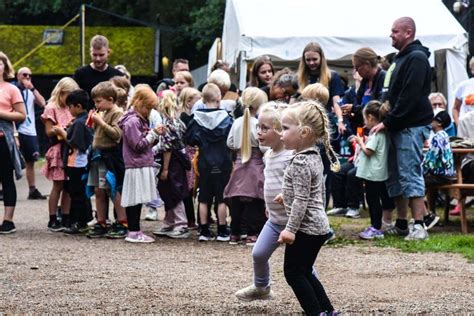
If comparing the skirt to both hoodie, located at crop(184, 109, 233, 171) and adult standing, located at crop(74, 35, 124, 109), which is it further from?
adult standing, located at crop(74, 35, 124, 109)

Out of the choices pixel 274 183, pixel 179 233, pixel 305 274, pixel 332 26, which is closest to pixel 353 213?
pixel 179 233

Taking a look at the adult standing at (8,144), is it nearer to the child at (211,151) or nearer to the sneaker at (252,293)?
the child at (211,151)

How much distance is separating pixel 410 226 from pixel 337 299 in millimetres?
3629

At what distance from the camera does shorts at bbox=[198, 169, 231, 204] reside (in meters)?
10.3

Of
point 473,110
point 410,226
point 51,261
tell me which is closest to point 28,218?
point 51,261

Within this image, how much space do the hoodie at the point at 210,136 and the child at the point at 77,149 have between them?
3.77ft

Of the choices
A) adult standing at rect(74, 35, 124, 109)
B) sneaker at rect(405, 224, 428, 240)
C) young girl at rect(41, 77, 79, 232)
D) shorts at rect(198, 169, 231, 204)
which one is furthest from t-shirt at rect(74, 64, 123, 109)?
sneaker at rect(405, 224, 428, 240)

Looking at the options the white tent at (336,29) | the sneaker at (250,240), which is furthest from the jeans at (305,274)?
the white tent at (336,29)

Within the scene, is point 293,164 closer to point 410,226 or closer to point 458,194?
point 410,226

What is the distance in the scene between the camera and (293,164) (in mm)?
6027

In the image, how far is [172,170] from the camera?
1059 cm

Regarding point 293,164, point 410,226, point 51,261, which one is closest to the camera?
point 293,164

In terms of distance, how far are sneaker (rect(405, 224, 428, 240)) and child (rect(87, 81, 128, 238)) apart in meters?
2.93

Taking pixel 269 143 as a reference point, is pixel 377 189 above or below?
below
